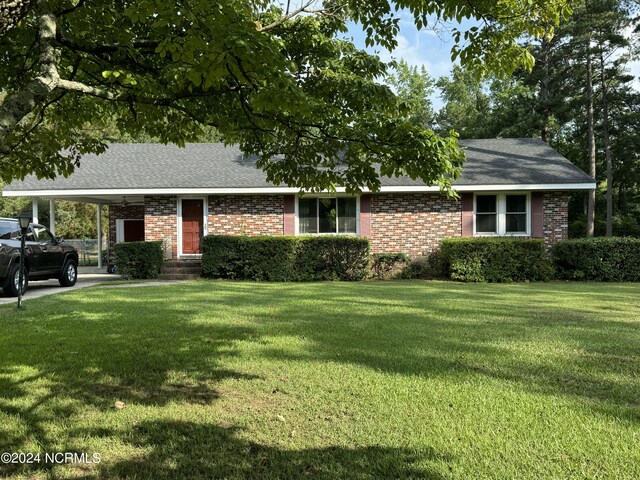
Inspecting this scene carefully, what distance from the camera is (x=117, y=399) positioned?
12.9 feet

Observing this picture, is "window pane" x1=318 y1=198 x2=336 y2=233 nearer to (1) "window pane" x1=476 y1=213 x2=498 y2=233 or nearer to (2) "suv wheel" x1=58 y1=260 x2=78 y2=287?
(1) "window pane" x1=476 y1=213 x2=498 y2=233

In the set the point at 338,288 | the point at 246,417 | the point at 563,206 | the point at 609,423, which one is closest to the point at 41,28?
the point at 246,417

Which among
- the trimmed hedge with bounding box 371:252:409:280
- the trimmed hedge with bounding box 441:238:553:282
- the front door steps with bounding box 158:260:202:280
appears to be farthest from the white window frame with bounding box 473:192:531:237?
the front door steps with bounding box 158:260:202:280

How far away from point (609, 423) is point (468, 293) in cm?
811

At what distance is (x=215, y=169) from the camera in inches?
699

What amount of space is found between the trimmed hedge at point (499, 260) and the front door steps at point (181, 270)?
834 cm

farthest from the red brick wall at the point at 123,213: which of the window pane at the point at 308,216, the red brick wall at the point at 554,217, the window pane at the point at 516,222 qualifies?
the red brick wall at the point at 554,217

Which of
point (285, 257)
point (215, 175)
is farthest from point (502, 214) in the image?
point (215, 175)

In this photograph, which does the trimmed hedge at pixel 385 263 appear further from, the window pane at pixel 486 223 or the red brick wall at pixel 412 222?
the window pane at pixel 486 223

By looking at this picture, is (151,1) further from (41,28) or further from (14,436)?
(14,436)

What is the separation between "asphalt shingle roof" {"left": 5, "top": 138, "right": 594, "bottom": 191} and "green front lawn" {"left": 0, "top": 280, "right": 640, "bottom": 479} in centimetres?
911

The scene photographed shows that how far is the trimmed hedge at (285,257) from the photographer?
14.8m

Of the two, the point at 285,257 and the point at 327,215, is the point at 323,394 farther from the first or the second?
the point at 327,215

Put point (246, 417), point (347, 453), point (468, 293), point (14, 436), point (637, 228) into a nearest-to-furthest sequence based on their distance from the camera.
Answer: point (347, 453)
point (14, 436)
point (246, 417)
point (468, 293)
point (637, 228)
